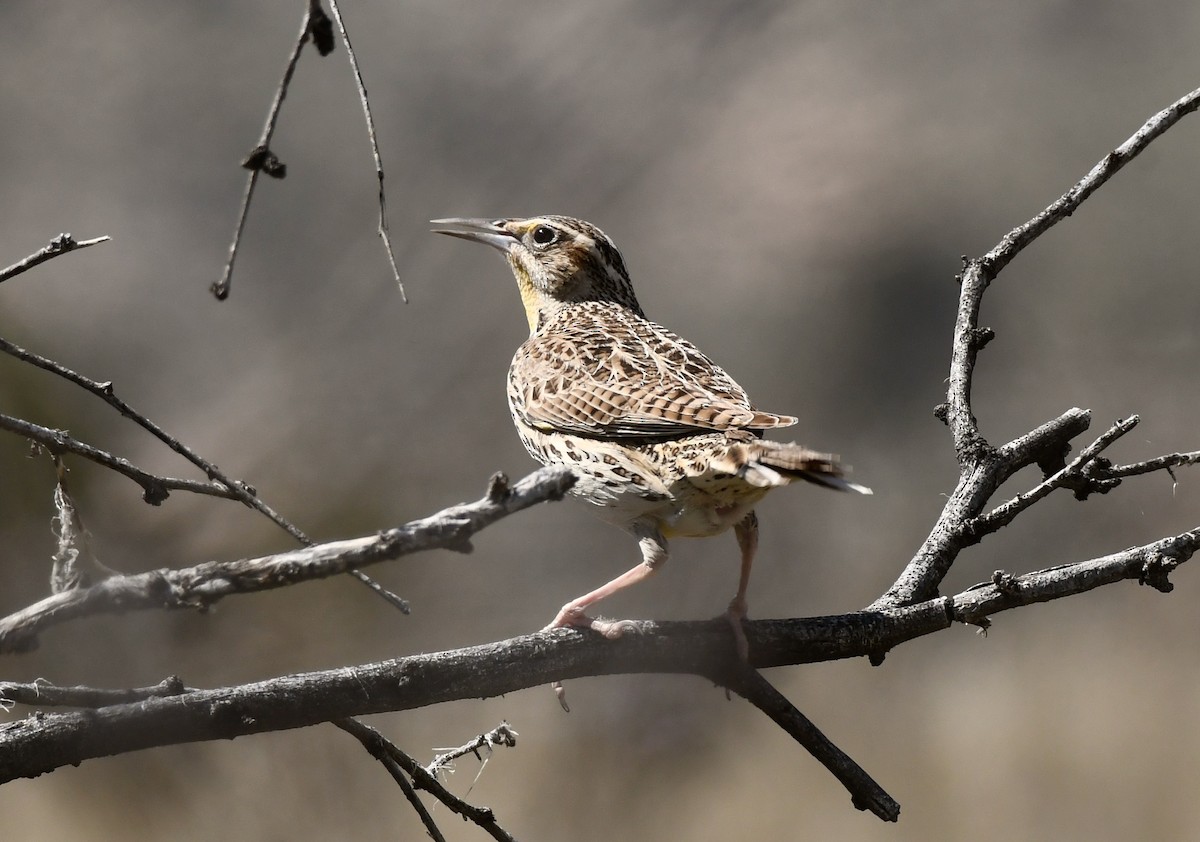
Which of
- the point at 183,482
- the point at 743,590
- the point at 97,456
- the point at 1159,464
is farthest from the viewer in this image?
the point at 743,590

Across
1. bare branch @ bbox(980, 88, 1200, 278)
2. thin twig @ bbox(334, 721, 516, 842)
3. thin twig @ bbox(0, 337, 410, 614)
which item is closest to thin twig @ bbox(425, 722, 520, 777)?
thin twig @ bbox(334, 721, 516, 842)

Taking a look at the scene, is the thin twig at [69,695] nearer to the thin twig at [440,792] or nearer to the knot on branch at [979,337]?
the thin twig at [440,792]

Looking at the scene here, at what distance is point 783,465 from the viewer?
3.17 m

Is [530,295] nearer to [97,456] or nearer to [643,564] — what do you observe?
[643,564]

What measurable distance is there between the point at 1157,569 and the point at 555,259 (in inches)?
125

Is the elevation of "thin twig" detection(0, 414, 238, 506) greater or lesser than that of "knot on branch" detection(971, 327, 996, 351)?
lesser

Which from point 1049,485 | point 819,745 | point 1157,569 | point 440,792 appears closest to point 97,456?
point 440,792

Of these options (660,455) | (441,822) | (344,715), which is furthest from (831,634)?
(441,822)

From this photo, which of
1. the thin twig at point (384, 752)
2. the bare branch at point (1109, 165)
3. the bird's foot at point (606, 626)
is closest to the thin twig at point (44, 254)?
the thin twig at point (384, 752)

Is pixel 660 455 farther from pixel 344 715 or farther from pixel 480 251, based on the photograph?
pixel 480 251

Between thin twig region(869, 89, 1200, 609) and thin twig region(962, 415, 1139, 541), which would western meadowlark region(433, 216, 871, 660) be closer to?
thin twig region(869, 89, 1200, 609)

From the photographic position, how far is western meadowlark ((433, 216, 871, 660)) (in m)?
3.44

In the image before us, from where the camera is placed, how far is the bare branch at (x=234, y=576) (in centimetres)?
155

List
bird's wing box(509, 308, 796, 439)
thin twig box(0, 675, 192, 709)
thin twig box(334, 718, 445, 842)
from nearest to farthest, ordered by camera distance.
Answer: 1. thin twig box(0, 675, 192, 709)
2. thin twig box(334, 718, 445, 842)
3. bird's wing box(509, 308, 796, 439)
